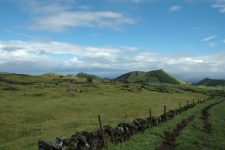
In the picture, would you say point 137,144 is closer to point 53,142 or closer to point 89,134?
point 89,134

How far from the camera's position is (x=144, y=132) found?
33875 millimetres

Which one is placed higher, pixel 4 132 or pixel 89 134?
pixel 89 134

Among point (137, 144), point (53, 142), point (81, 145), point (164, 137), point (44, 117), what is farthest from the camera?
point (44, 117)

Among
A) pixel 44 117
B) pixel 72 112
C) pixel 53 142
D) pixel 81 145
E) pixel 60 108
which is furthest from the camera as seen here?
pixel 60 108

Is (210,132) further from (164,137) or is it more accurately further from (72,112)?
(72,112)

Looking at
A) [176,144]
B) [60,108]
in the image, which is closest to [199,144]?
[176,144]

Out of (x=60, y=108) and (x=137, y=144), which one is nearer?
(x=137, y=144)

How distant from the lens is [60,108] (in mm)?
77438

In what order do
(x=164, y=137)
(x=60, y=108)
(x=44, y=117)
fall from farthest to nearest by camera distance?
(x=60, y=108), (x=44, y=117), (x=164, y=137)

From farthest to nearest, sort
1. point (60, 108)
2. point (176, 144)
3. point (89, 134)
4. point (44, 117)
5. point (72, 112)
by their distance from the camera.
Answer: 1. point (60, 108)
2. point (72, 112)
3. point (44, 117)
4. point (176, 144)
5. point (89, 134)

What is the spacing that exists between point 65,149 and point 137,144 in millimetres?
7635

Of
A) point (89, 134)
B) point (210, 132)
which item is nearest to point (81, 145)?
point (89, 134)

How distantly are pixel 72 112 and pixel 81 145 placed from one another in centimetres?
5062

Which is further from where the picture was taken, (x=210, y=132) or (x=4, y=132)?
(x=4, y=132)
